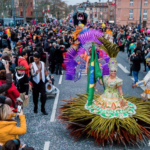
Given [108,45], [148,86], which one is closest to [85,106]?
[108,45]

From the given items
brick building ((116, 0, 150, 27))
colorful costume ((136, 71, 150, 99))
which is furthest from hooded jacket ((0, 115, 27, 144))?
brick building ((116, 0, 150, 27))

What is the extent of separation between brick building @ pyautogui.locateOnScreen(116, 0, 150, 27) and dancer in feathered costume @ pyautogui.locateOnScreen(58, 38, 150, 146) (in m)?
57.3

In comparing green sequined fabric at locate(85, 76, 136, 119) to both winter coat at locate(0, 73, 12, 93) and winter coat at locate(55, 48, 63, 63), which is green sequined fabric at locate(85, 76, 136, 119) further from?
winter coat at locate(55, 48, 63, 63)

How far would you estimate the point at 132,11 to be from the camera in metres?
58.9

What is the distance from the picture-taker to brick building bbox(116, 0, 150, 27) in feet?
191

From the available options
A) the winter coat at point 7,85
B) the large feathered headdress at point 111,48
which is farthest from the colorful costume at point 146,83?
the winter coat at point 7,85

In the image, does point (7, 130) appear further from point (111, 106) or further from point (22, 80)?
point (22, 80)

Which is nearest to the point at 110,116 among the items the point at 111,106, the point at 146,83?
the point at 111,106

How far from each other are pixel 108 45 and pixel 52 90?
3348 millimetres

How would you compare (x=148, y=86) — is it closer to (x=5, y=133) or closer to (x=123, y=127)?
(x=123, y=127)

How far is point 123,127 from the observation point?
4461 mm

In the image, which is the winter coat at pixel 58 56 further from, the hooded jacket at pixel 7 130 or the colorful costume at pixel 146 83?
the hooded jacket at pixel 7 130

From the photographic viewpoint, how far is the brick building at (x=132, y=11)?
5825 centimetres

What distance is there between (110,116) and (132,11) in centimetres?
5888
